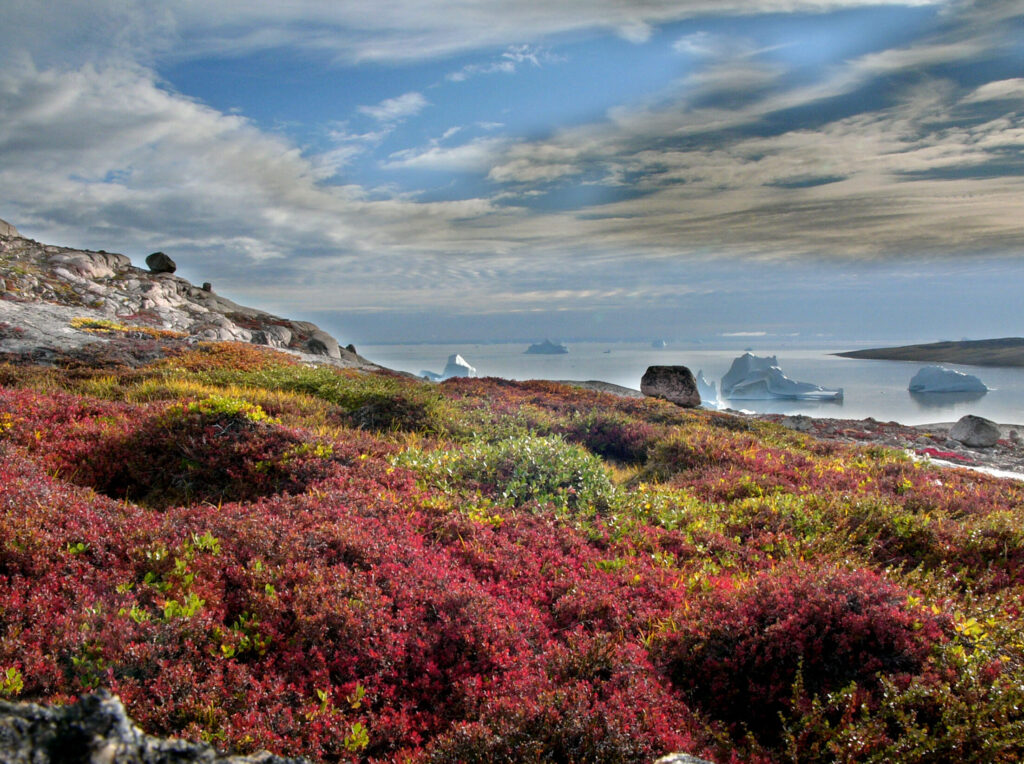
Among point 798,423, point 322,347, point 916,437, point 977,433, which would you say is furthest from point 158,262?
point 977,433

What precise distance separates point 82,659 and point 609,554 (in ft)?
18.4

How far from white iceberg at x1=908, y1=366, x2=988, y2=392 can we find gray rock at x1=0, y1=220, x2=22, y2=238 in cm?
10061

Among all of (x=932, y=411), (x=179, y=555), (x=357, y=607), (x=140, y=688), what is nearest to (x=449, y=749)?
(x=357, y=607)

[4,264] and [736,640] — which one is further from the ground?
[4,264]

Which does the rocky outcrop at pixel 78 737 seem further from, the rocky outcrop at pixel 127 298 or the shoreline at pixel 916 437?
the rocky outcrop at pixel 127 298

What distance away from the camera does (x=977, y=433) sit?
3105 centimetres

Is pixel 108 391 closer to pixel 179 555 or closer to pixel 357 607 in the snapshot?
pixel 179 555

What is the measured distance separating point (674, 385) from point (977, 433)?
16.5 metres

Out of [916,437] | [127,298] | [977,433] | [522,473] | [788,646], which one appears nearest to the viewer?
[788,646]

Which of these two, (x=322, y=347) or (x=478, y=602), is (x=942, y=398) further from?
(x=478, y=602)

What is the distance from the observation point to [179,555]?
238 inches

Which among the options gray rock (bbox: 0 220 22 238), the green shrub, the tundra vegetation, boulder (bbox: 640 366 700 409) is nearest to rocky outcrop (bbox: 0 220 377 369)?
gray rock (bbox: 0 220 22 238)

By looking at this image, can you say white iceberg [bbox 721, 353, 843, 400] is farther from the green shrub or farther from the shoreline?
the green shrub

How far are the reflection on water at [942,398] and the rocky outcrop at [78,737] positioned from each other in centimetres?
6578
